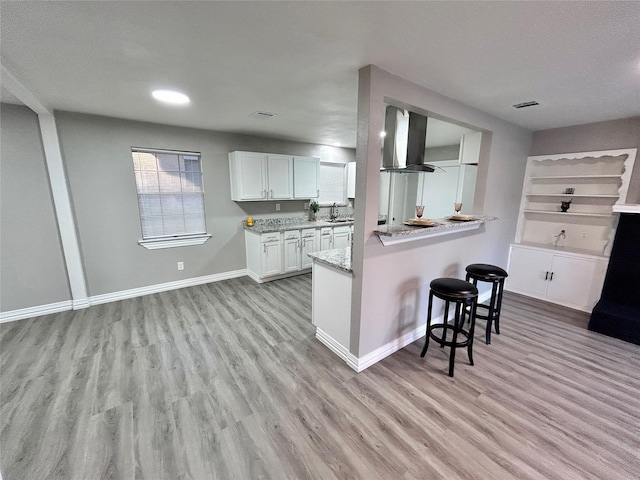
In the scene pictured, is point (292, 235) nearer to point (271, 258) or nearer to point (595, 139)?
point (271, 258)

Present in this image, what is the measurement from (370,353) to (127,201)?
371cm

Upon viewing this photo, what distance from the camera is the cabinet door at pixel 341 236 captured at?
16.5 feet

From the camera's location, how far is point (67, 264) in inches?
127

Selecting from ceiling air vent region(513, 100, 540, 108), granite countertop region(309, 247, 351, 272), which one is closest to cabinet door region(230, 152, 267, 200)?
granite countertop region(309, 247, 351, 272)

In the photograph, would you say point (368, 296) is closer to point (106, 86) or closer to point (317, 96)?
point (317, 96)

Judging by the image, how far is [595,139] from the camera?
3338 mm

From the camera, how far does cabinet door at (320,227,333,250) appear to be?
484 cm

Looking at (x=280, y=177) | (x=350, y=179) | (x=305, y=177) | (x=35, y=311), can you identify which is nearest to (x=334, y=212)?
(x=350, y=179)

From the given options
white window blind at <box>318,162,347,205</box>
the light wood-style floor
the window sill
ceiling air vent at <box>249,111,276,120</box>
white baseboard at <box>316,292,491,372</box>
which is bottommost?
the light wood-style floor

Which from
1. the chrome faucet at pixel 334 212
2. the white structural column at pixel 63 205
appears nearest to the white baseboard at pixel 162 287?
the white structural column at pixel 63 205

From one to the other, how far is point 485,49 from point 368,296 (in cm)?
188

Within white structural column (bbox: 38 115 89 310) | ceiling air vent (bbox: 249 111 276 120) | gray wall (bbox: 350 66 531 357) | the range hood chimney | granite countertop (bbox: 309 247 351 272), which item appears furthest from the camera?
ceiling air vent (bbox: 249 111 276 120)

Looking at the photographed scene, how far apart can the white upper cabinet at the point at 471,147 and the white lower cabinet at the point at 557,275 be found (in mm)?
1632

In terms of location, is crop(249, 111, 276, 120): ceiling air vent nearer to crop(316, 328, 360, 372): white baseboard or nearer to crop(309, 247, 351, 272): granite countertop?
crop(309, 247, 351, 272): granite countertop
